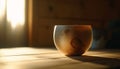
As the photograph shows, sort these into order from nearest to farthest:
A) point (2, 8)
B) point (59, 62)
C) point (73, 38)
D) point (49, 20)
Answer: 1. point (59, 62)
2. point (73, 38)
3. point (2, 8)
4. point (49, 20)

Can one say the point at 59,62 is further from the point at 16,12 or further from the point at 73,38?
the point at 16,12

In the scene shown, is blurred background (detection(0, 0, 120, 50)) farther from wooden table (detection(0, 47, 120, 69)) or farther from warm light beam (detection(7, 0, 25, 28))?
wooden table (detection(0, 47, 120, 69))

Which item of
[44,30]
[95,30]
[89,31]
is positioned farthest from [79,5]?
[89,31]

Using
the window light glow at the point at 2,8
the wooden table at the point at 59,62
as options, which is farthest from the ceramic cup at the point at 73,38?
the window light glow at the point at 2,8

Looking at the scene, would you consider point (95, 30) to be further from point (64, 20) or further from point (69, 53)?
point (64, 20)

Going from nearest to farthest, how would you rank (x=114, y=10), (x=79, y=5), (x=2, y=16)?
(x=2, y=16) → (x=79, y=5) → (x=114, y=10)

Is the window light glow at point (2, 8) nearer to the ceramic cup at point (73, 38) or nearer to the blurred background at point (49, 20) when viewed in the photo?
the blurred background at point (49, 20)

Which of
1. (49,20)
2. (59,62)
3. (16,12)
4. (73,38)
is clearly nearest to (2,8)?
(16,12)
